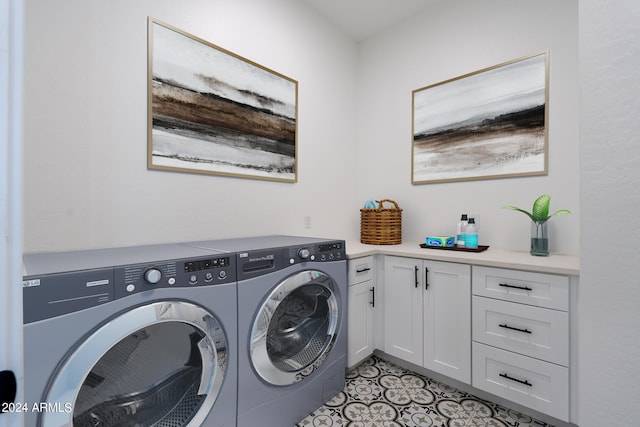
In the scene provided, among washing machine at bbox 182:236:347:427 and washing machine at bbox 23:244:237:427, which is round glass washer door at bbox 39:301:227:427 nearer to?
washing machine at bbox 23:244:237:427

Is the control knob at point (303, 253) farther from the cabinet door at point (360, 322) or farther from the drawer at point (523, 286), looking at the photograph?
the drawer at point (523, 286)

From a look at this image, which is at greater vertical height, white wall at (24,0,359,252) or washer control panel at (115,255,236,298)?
white wall at (24,0,359,252)

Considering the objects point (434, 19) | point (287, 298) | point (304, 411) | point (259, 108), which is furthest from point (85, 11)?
point (434, 19)

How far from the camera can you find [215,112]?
6.19 feet

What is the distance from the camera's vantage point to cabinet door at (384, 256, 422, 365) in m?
2.01

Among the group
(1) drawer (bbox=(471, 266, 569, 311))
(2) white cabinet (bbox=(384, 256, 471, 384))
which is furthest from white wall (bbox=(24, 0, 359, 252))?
(1) drawer (bbox=(471, 266, 569, 311))

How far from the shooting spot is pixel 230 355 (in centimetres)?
126

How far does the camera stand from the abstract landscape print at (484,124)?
2033 mm

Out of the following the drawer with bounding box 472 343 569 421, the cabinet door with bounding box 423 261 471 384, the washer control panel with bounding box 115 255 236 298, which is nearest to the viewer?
the washer control panel with bounding box 115 255 236 298

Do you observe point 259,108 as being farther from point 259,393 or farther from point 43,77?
point 259,393

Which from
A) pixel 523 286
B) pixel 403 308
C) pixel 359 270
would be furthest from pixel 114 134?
pixel 523 286

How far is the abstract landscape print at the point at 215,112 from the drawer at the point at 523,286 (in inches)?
59.6

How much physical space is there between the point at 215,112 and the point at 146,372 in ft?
4.86

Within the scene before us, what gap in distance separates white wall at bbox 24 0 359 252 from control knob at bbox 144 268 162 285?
64 centimetres
